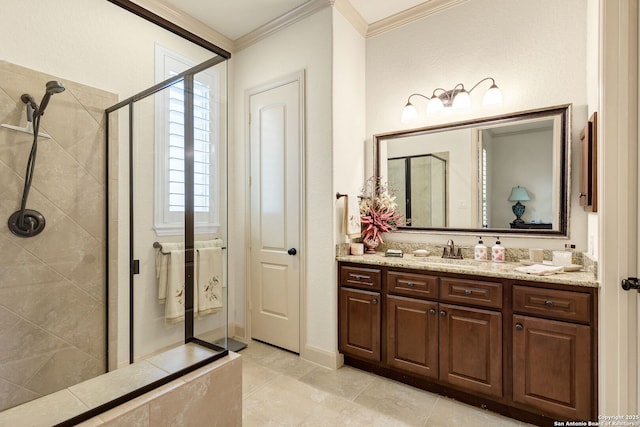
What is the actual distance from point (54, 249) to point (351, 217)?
6.63 feet

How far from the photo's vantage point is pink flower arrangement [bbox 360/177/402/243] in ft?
9.23

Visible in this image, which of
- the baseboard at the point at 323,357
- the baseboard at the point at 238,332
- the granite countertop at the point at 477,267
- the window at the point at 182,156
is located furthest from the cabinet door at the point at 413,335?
the baseboard at the point at 238,332

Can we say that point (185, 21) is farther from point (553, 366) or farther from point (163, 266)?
point (553, 366)

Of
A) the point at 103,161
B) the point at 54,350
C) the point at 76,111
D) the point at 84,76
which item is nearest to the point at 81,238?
the point at 103,161

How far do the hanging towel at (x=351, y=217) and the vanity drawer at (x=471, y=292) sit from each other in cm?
81

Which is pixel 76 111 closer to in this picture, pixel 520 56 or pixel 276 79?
pixel 276 79

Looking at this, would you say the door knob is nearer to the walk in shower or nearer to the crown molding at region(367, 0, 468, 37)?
the walk in shower

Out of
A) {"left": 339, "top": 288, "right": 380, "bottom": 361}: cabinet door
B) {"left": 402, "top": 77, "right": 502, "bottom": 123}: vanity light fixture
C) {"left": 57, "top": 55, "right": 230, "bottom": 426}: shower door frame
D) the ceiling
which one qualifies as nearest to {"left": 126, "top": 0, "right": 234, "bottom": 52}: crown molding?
the ceiling

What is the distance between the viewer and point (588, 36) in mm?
2090

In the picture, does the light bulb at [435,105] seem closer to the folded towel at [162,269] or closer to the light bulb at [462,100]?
the light bulb at [462,100]

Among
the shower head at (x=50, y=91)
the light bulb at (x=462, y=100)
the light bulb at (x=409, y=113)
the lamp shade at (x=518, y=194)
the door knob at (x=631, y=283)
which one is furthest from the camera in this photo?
the light bulb at (x=409, y=113)

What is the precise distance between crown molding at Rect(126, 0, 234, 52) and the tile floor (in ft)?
10.0

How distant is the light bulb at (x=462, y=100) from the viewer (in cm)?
251

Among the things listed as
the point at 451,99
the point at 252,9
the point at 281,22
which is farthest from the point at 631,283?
the point at 252,9
